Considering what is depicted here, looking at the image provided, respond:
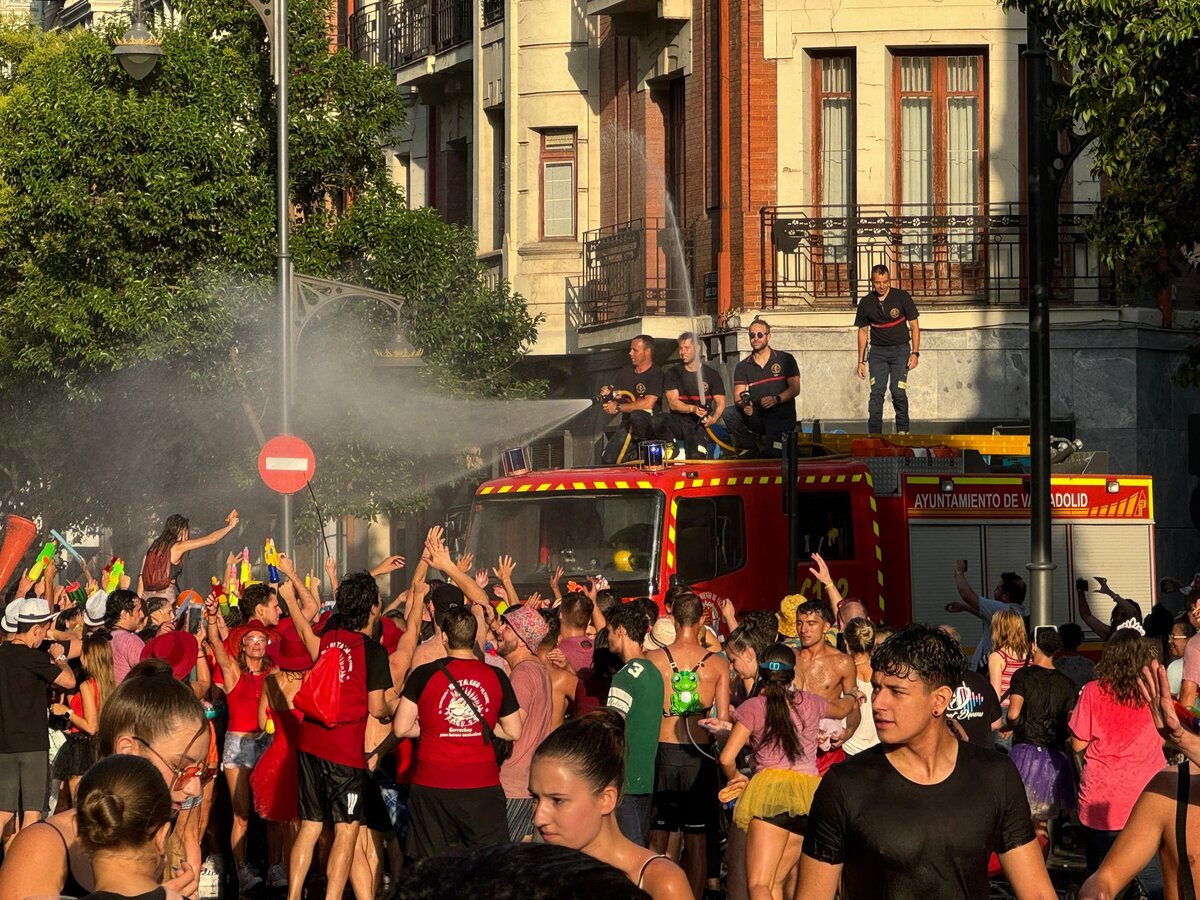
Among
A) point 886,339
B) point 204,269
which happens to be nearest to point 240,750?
point 886,339

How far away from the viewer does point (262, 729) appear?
521 inches

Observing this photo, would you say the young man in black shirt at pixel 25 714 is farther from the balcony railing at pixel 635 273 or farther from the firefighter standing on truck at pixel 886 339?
the balcony railing at pixel 635 273

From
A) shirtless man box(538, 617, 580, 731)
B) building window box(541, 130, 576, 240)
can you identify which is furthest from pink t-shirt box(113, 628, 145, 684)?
building window box(541, 130, 576, 240)

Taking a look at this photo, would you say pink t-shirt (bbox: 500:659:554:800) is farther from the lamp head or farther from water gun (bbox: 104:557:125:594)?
the lamp head

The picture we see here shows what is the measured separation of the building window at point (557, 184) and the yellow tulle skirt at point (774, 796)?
2193 centimetres

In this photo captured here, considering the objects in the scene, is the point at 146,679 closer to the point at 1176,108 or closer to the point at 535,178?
the point at 1176,108

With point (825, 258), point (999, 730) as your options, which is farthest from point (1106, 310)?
point (999, 730)

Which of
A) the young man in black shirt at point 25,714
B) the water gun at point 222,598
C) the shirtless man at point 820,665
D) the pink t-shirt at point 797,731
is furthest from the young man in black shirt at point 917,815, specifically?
the water gun at point 222,598

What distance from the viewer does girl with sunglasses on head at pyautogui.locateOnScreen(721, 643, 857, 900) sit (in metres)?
8.92

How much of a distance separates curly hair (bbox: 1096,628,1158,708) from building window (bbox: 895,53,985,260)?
16.5m

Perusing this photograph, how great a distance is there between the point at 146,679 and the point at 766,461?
1137 centimetres

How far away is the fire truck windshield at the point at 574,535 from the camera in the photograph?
1722 cm

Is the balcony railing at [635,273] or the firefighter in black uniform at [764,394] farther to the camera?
the balcony railing at [635,273]

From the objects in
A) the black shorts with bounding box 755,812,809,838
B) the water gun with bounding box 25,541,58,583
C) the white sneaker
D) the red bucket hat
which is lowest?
the white sneaker
